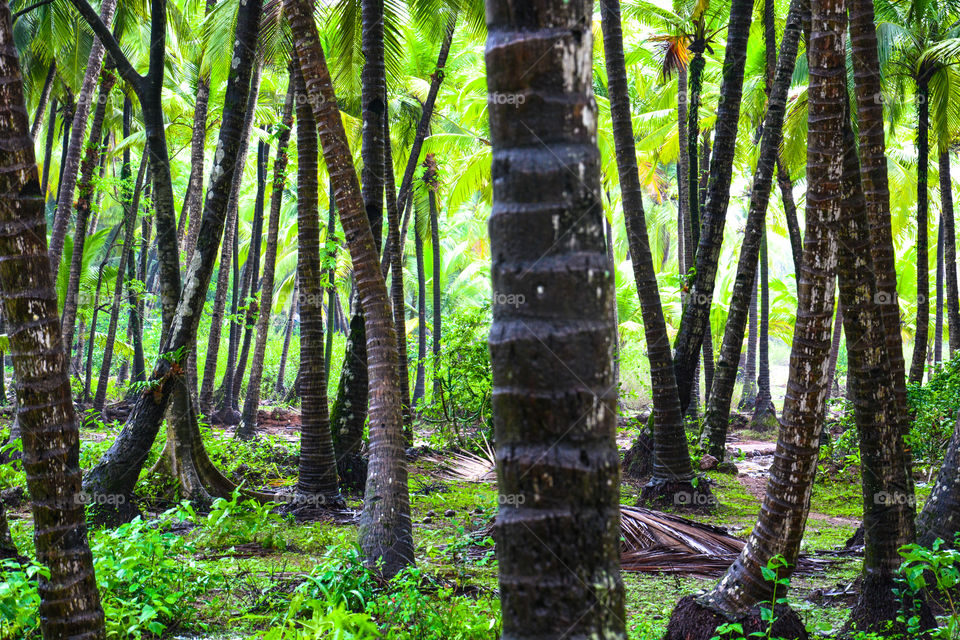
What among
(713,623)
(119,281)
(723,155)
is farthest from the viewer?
(119,281)

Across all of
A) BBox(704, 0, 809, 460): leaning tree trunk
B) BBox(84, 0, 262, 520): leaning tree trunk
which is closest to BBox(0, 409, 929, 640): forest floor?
BBox(84, 0, 262, 520): leaning tree trunk

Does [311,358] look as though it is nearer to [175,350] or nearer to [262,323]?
[175,350]

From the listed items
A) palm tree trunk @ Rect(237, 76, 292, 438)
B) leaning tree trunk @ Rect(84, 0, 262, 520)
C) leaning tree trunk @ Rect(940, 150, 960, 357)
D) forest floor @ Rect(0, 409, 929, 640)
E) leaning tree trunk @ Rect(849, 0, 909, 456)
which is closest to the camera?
forest floor @ Rect(0, 409, 929, 640)

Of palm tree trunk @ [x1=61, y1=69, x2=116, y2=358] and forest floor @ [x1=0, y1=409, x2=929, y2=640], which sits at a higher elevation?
palm tree trunk @ [x1=61, y1=69, x2=116, y2=358]

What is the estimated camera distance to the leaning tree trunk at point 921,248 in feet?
46.6

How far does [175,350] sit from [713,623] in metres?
5.24

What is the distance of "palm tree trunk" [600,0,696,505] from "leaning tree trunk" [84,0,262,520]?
450 centimetres

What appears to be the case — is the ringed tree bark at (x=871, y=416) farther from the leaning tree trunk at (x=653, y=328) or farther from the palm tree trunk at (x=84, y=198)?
the palm tree trunk at (x=84, y=198)

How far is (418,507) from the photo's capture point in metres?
9.11

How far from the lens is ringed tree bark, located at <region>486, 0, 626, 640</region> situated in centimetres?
214

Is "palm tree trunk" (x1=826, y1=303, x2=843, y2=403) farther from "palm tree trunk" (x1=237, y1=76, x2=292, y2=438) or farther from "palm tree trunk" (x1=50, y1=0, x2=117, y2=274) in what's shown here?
"palm tree trunk" (x1=50, y1=0, x2=117, y2=274)

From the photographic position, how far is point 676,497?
30.1ft

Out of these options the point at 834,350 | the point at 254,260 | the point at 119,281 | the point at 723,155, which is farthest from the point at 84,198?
the point at 834,350

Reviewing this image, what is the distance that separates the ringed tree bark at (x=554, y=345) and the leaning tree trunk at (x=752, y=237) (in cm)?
670
